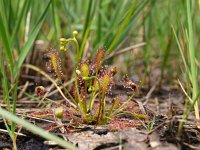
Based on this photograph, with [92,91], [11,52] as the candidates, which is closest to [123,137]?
[92,91]

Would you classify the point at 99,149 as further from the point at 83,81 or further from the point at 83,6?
the point at 83,6

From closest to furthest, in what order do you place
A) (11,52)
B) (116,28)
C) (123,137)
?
(123,137) → (11,52) → (116,28)

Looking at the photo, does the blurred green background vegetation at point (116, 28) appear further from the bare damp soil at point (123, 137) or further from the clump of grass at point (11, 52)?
the bare damp soil at point (123, 137)

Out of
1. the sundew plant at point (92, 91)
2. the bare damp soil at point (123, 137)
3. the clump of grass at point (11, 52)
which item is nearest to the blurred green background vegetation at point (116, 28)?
the clump of grass at point (11, 52)

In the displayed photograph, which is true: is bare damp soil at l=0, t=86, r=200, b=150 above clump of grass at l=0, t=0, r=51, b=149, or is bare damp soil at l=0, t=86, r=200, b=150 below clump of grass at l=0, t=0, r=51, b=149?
below

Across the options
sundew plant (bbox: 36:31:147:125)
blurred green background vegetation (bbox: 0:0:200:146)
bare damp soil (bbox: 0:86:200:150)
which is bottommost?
bare damp soil (bbox: 0:86:200:150)

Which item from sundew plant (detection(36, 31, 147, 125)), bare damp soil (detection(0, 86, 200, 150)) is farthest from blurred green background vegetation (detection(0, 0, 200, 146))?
bare damp soil (detection(0, 86, 200, 150))

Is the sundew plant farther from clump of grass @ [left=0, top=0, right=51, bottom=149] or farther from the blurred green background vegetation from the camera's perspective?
the blurred green background vegetation

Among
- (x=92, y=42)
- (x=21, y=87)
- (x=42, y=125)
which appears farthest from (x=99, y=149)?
(x=92, y=42)

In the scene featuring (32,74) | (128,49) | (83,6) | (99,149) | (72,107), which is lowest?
(99,149)

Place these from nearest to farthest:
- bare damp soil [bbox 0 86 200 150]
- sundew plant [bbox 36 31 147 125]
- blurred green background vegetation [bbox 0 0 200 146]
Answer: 1. bare damp soil [bbox 0 86 200 150]
2. sundew plant [bbox 36 31 147 125]
3. blurred green background vegetation [bbox 0 0 200 146]

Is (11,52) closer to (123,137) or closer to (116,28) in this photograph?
(123,137)
